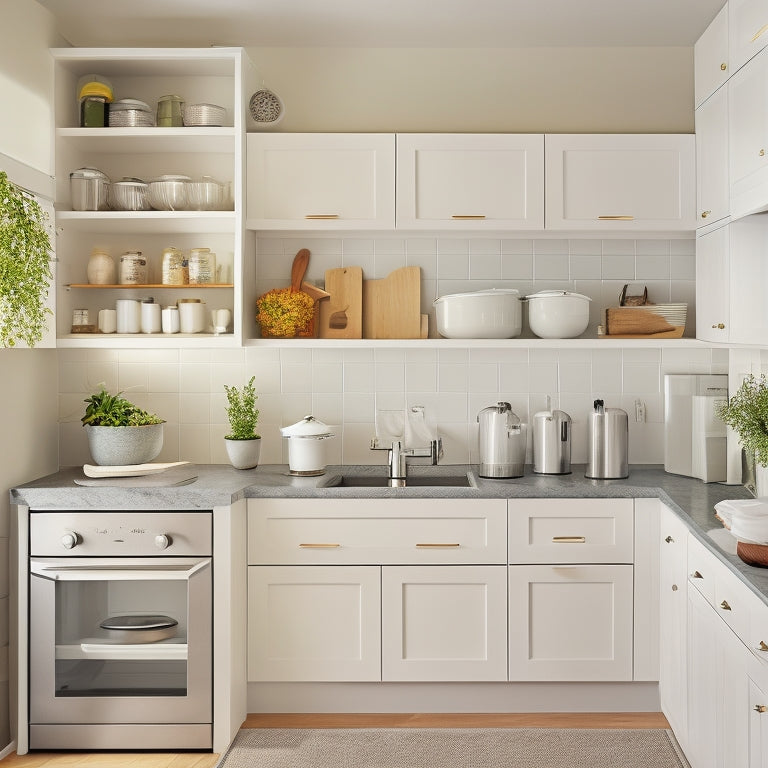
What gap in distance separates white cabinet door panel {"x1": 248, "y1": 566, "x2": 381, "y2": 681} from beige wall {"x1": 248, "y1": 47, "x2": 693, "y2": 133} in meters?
1.88

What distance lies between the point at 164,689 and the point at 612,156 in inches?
102

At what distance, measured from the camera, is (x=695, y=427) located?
319 centimetres

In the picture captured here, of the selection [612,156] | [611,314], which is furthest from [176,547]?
[612,156]

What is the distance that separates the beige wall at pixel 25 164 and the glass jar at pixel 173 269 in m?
0.55

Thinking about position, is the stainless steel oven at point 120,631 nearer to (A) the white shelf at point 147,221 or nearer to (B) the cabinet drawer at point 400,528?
(B) the cabinet drawer at point 400,528

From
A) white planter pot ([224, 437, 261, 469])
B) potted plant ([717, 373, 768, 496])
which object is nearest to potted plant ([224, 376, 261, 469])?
white planter pot ([224, 437, 261, 469])

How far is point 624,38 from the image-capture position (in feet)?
11.1

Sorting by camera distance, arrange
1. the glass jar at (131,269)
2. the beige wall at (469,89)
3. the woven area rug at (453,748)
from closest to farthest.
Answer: the woven area rug at (453,748) < the glass jar at (131,269) < the beige wall at (469,89)

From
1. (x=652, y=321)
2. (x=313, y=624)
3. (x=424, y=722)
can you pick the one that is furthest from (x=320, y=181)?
(x=424, y=722)

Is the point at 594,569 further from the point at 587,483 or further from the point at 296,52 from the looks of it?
the point at 296,52

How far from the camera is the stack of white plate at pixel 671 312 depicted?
3348 mm

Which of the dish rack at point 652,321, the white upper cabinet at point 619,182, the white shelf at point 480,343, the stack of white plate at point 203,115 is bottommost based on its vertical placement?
the white shelf at point 480,343

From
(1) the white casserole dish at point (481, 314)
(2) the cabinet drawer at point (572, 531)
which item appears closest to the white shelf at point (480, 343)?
(1) the white casserole dish at point (481, 314)

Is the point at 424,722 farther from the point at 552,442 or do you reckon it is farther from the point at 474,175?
the point at 474,175
